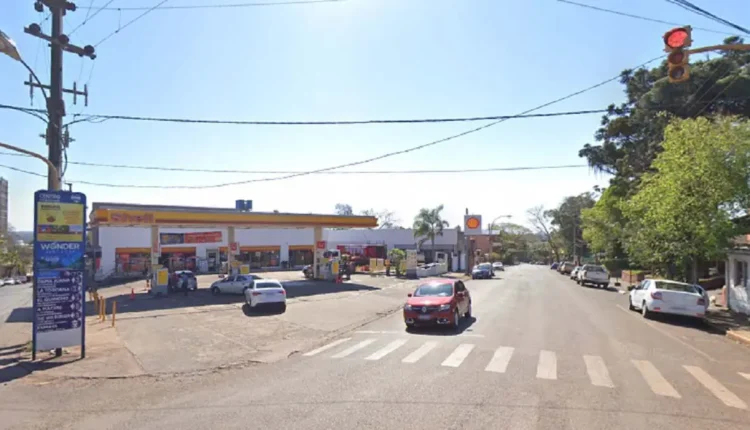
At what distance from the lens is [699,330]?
60.0 feet

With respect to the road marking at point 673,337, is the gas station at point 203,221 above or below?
above

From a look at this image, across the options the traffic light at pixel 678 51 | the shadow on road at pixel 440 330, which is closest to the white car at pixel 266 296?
the shadow on road at pixel 440 330

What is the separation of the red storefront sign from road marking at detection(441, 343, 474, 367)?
50.1m

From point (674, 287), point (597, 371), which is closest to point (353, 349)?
point (597, 371)

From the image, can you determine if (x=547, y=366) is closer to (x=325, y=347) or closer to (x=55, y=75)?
(x=325, y=347)

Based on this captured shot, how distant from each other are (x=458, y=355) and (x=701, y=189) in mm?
15027

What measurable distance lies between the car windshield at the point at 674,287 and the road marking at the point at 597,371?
401 inches

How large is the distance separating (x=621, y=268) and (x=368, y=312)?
4303 cm

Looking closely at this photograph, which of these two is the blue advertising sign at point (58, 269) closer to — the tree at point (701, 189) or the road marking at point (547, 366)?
the road marking at point (547, 366)

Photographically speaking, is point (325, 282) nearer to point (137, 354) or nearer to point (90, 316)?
point (90, 316)

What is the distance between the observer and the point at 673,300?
19844mm

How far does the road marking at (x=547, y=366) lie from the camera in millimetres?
10117

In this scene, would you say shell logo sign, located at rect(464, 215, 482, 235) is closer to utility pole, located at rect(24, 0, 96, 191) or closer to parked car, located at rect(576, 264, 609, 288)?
parked car, located at rect(576, 264, 609, 288)

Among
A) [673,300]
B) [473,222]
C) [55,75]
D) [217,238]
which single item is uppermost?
[55,75]
